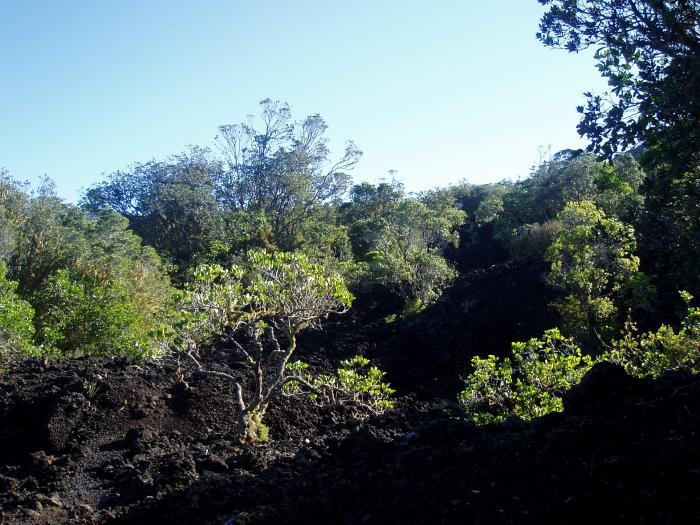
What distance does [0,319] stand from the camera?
25.4ft

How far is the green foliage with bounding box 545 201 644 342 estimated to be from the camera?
891 centimetres

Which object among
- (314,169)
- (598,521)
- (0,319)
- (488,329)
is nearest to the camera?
(598,521)

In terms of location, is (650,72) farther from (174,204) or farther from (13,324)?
(174,204)

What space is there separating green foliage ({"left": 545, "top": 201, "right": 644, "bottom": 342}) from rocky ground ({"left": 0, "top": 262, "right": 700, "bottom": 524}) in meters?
2.26

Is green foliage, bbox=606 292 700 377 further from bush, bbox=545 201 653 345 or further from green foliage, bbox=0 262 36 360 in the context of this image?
green foliage, bbox=0 262 36 360

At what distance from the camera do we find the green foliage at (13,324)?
7.89 m

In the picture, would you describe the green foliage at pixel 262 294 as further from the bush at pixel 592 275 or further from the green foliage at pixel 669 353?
the bush at pixel 592 275

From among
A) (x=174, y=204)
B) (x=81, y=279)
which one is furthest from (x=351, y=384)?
(x=174, y=204)

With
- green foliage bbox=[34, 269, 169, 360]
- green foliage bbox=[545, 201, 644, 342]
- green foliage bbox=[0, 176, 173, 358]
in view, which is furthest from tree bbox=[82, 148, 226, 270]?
green foliage bbox=[545, 201, 644, 342]

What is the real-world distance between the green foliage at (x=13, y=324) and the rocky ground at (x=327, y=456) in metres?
0.39

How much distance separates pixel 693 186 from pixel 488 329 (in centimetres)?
716

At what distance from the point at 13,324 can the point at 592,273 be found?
9046 millimetres

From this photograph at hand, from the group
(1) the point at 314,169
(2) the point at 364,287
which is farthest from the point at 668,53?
(1) the point at 314,169

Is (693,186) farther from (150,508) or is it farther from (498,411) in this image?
(150,508)
